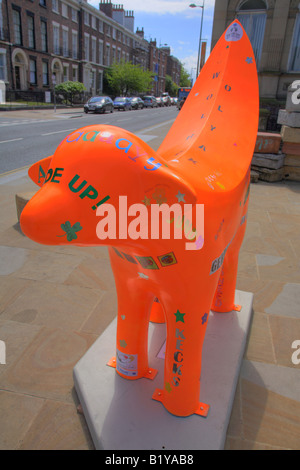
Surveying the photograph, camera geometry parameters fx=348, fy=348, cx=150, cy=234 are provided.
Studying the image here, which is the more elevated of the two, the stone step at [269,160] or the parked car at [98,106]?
the parked car at [98,106]

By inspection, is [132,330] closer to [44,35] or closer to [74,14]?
[44,35]

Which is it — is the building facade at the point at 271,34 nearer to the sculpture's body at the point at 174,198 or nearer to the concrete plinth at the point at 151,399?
the sculpture's body at the point at 174,198

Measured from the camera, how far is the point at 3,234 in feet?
13.0

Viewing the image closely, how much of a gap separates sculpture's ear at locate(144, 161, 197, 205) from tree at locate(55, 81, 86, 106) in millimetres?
31238

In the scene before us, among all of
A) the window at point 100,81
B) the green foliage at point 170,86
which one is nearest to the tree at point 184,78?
the green foliage at point 170,86

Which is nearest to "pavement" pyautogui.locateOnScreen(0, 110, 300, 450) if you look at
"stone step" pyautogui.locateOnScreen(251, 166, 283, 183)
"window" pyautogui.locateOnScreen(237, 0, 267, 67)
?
"stone step" pyautogui.locateOnScreen(251, 166, 283, 183)

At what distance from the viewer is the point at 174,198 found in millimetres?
1176

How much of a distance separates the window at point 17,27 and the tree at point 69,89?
4.21 meters

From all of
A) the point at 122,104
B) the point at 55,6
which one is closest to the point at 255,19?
the point at 122,104

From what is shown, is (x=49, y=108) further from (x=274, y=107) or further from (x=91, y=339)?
(x=91, y=339)

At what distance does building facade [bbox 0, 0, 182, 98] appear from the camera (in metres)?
25.8

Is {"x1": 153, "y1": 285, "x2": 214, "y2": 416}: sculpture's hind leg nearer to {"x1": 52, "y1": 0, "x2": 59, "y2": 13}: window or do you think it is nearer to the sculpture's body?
the sculpture's body

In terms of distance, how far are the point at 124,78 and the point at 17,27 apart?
1604 centimetres

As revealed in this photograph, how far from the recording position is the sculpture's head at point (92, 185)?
1090 millimetres
